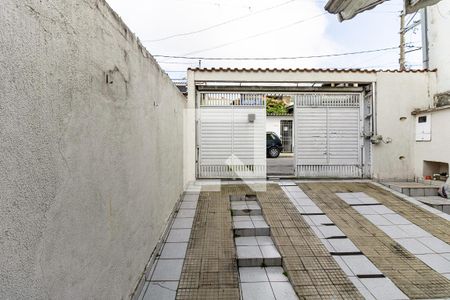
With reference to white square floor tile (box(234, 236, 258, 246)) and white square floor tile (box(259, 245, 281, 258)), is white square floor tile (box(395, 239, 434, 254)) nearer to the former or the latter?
white square floor tile (box(259, 245, 281, 258))

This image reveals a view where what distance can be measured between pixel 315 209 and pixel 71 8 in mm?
5608

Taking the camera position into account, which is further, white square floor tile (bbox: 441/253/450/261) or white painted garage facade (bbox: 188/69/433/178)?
white painted garage facade (bbox: 188/69/433/178)

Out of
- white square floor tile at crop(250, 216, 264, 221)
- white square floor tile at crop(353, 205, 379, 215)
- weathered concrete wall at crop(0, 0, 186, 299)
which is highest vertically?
weathered concrete wall at crop(0, 0, 186, 299)

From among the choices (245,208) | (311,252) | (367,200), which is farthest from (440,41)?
(311,252)

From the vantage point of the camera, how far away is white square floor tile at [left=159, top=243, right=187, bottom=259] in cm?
404

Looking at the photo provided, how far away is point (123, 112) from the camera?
265 cm

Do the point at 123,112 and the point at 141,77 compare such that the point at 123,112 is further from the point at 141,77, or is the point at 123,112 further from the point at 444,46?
the point at 444,46

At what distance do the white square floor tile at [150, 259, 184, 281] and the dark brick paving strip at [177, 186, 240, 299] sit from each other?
8 centimetres

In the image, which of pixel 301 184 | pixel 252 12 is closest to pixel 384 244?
pixel 301 184

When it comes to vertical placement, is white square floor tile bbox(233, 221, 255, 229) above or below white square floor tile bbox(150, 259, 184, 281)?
above

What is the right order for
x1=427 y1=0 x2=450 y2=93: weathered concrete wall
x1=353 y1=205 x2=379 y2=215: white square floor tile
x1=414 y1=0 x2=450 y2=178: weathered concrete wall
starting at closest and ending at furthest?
x1=353 y1=205 x2=379 y2=215: white square floor tile
x1=414 y1=0 x2=450 y2=178: weathered concrete wall
x1=427 y1=0 x2=450 y2=93: weathered concrete wall

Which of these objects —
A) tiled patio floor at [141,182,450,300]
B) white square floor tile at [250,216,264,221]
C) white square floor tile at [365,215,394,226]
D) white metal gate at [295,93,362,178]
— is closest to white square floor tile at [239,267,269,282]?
tiled patio floor at [141,182,450,300]

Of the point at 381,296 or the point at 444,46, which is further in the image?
the point at 444,46

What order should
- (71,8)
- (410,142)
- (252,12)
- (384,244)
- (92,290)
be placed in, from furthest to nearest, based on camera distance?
(252,12) < (410,142) < (384,244) < (92,290) < (71,8)
